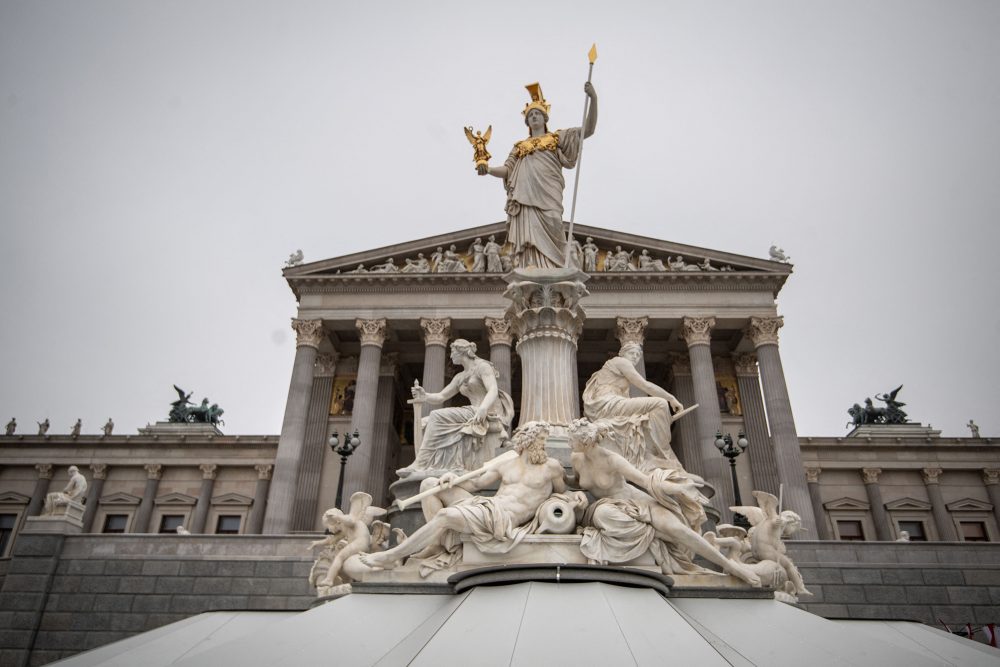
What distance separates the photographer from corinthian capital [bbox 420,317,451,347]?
33.9m

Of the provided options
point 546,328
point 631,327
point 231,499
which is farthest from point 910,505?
point 231,499

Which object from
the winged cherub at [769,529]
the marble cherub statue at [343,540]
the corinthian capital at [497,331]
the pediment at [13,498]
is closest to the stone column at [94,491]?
the pediment at [13,498]

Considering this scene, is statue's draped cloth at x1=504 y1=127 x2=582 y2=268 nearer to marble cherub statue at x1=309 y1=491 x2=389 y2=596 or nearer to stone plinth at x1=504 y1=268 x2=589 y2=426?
stone plinth at x1=504 y1=268 x2=589 y2=426

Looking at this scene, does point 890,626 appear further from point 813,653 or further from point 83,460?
point 83,460

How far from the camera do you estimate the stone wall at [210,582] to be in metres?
16.2

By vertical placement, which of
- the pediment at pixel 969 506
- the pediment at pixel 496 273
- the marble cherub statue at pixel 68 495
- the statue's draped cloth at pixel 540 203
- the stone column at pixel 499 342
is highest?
the pediment at pixel 496 273

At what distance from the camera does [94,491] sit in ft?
140

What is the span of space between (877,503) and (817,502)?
4.48 m

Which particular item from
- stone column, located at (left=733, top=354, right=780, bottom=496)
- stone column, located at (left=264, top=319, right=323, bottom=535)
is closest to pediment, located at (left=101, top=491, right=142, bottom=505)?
stone column, located at (left=264, top=319, right=323, bottom=535)

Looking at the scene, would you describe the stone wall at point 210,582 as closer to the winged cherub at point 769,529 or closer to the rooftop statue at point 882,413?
the winged cherub at point 769,529

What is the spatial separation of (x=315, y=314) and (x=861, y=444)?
32647 millimetres

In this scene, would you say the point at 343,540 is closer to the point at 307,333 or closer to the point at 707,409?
the point at 707,409

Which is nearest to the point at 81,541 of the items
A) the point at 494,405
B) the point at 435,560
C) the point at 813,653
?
the point at 494,405

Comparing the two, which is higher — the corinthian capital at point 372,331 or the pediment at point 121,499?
the corinthian capital at point 372,331
